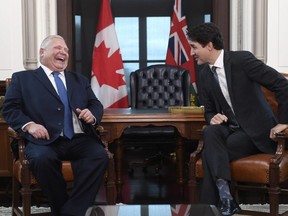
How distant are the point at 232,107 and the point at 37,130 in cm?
114

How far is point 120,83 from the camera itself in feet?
18.7

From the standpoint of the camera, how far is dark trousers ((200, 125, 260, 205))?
288cm

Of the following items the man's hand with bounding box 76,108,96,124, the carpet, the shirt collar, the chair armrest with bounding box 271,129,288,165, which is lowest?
the carpet

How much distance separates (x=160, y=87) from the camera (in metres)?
5.08

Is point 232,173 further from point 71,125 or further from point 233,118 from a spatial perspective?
point 71,125

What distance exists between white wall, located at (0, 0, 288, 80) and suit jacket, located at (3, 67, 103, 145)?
91.7 inches

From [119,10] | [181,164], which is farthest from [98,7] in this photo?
[181,164]

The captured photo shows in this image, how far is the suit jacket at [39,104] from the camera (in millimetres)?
3014

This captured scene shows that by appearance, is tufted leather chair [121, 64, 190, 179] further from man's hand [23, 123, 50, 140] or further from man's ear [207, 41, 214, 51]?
man's hand [23, 123, 50, 140]

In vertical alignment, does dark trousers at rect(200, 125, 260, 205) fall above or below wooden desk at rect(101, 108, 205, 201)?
below

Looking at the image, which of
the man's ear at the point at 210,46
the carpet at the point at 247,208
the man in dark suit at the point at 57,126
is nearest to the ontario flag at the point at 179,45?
the carpet at the point at 247,208

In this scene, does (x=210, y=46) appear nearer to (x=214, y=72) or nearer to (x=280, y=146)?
(x=214, y=72)

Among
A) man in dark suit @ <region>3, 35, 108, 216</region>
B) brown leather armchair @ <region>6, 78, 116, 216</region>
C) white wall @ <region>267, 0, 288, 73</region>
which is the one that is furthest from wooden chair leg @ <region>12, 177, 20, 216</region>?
Answer: white wall @ <region>267, 0, 288, 73</region>

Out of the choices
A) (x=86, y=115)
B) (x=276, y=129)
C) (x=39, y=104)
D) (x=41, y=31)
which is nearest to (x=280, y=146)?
(x=276, y=129)
